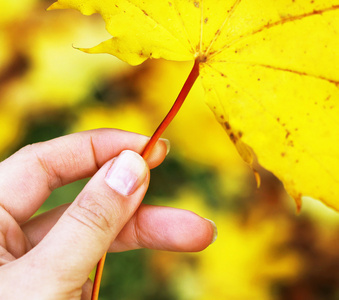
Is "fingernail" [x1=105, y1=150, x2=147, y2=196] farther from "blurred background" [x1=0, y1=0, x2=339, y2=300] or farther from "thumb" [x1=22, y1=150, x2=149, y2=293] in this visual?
"blurred background" [x1=0, y1=0, x2=339, y2=300]

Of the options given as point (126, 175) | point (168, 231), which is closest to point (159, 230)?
point (168, 231)

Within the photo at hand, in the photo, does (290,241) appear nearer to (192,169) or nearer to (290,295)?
(290,295)

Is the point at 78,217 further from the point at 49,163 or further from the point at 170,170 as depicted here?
the point at 170,170

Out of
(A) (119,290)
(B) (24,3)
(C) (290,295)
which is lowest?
(A) (119,290)

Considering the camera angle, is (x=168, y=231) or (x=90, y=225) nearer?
(x=90, y=225)

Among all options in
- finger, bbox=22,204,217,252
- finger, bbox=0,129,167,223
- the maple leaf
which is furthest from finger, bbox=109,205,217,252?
the maple leaf

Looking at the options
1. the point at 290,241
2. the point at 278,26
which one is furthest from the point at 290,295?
the point at 278,26
